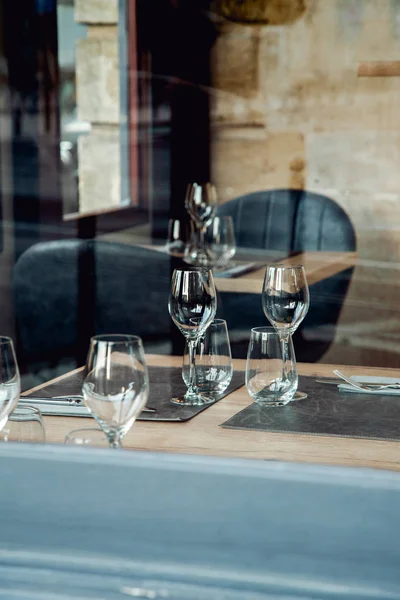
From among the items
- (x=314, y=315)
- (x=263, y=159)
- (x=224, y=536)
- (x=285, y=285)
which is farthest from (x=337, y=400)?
(x=263, y=159)

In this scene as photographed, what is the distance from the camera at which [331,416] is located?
1.11m

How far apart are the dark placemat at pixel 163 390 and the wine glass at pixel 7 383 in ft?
0.86

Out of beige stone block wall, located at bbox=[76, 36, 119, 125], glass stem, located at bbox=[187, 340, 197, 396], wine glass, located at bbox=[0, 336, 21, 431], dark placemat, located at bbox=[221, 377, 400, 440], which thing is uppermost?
beige stone block wall, located at bbox=[76, 36, 119, 125]

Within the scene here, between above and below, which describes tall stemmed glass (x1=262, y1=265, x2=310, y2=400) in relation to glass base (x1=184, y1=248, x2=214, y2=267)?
above

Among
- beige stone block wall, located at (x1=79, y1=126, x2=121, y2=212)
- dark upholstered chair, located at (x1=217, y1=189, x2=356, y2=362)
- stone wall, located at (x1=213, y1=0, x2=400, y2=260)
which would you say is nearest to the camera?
Result: dark upholstered chair, located at (x1=217, y1=189, x2=356, y2=362)

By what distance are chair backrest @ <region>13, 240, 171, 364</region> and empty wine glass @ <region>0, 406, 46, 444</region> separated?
1.50 metres

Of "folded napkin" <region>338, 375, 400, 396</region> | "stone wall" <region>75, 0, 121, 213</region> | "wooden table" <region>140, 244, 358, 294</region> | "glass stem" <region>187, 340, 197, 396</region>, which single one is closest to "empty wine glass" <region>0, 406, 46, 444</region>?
"glass stem" <region>187, 340, 197, 396</region>

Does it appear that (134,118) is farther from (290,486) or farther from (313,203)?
(290,486)

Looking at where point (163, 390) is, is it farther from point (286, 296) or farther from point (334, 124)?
point (334, 124)

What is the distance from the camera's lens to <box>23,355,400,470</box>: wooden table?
950 mm

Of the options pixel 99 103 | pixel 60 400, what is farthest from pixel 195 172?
pixel 60 400

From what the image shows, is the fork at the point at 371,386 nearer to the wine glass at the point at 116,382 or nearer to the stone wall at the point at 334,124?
the wine glass at the point at 116,382

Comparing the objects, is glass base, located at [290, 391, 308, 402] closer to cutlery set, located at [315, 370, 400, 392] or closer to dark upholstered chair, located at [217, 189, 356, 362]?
cutlery set, located at [315, 370, 400, 392]

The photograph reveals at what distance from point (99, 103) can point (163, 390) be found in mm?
2265
